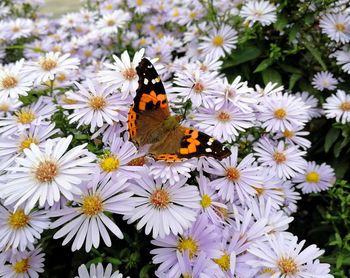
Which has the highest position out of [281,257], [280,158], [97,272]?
[280,158]

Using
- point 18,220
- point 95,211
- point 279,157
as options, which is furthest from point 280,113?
point 18,220

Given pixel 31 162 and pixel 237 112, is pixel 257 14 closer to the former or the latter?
pixel 237 112

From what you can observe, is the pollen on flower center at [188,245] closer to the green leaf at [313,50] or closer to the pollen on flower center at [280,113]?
the pollen on flower center at [280,113]

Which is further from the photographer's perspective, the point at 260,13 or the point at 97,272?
the point at 260,13

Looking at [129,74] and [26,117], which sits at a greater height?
[129,74]

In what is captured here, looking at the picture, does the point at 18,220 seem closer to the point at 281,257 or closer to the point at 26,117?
the point at 26,117

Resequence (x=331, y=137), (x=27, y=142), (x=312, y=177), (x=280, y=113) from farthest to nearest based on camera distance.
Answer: (x=331, y=137), (x=312, y=177), (x=280, y=113), (x=27, y=142)

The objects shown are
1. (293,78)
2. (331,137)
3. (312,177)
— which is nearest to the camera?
(312,177)

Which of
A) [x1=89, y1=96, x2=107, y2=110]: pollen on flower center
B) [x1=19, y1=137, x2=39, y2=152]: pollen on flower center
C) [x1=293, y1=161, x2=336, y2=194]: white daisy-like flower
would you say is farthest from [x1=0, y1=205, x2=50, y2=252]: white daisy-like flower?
[x1=293, y1=161, x2=336, y2=194]: white daisy-like flower
